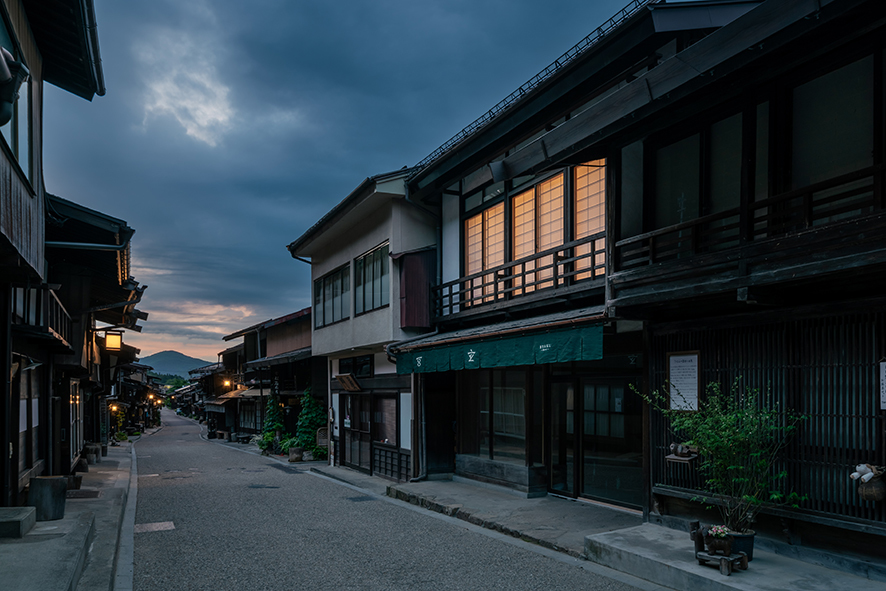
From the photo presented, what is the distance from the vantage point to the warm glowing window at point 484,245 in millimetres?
15281

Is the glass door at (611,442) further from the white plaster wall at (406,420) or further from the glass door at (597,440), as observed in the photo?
the white plaster wall at (406,420)

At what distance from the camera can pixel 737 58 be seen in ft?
24.5

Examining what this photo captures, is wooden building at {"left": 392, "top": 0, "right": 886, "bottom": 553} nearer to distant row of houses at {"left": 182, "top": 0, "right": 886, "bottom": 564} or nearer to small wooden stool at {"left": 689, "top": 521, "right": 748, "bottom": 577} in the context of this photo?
distant row of houses at {"left": 182, "top": 0, "right": 886, "bottom": 564}

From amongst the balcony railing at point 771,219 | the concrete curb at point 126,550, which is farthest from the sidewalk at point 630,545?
the concrete curb at point 126,550

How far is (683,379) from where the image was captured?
31.9ft

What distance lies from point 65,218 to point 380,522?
8.85 m

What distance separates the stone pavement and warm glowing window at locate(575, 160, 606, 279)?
14.8ft

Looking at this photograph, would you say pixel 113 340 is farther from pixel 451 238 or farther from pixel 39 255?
pixel 39 255

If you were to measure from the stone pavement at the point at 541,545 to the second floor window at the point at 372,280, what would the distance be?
580cm

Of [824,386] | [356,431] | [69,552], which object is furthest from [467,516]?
[356,431]

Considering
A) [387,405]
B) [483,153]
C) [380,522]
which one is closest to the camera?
[380,522]

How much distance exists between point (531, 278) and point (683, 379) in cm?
498

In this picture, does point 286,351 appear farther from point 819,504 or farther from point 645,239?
→ point 819,504

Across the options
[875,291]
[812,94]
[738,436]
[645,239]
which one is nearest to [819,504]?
[738,436]
